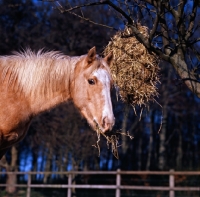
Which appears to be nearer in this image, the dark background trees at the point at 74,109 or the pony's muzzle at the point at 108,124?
the pony's muzzle at the point at 108,124

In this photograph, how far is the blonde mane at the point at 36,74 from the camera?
6.05m

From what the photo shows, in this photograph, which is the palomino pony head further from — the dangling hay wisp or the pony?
the dangling hay wisp

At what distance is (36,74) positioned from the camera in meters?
6.10

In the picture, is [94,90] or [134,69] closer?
[94,90]

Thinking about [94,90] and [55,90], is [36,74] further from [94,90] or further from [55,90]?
[94,90]

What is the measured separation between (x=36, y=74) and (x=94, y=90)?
2.94ft

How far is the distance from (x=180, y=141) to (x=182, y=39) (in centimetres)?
2929

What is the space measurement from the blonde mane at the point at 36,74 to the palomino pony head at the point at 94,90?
174 millimetres

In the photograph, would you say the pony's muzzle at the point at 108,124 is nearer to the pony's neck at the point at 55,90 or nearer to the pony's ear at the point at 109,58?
the pony's neck at the point at 55,90

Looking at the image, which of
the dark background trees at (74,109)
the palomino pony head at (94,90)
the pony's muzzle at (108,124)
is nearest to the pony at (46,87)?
the palomino pony head at (94,90)

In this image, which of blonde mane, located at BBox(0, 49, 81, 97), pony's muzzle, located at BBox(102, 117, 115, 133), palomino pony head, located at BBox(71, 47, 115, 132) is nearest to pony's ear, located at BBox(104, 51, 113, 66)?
palomino pony head, located at BBox(71, 47, 115, 132)

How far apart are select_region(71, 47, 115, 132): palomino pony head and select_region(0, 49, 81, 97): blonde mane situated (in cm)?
17

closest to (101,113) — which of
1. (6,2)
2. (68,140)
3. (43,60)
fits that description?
(43,60)

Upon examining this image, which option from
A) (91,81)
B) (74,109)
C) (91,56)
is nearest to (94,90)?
(91,81)
